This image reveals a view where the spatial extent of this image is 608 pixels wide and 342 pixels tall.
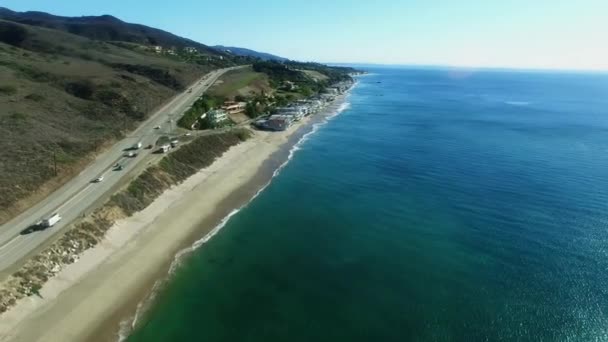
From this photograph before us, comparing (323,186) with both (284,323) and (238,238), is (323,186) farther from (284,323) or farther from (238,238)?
(284,323)

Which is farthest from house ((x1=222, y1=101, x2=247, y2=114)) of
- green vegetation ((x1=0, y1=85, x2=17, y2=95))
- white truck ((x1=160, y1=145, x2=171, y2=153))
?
green vegetation ((x1=0, y1=85, x2=17, y2=95))

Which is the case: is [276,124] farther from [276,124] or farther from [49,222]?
[49,222]

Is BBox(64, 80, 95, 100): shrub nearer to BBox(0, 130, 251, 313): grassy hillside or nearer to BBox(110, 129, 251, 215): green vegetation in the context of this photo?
BBox(110, 129, 251, 215): green vegetation

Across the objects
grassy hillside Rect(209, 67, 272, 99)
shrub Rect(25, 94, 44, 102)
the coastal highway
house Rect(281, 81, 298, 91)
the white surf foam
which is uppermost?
shrub Rect(25, 94, 44, 102)

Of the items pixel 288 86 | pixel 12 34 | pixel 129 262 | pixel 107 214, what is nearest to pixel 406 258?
pixel 129 262

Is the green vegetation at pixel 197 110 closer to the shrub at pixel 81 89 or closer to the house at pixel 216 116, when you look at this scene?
the house at pixel 216 116

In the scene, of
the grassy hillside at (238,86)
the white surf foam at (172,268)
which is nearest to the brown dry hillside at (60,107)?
the grassy hillside at (238,86)

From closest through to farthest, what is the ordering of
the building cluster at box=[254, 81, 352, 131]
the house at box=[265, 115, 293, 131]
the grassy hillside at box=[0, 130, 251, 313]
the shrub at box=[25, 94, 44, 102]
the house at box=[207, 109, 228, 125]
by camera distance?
1. the grassy hillside at box=[0, 130, 251, 313]
2. the shrub at box=[25, 94, 44, 102]
3. the house at box=[207, 109, 228, 125]
4. the house at box=[265, 115, 293, 131]
5. the building cluster at box=[254, 81, 352, 131]
